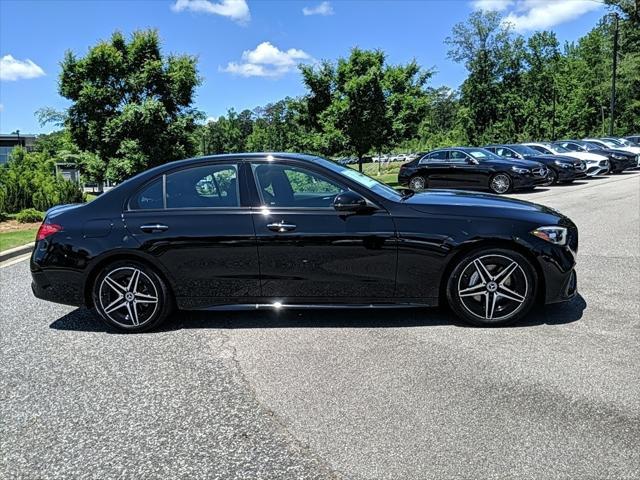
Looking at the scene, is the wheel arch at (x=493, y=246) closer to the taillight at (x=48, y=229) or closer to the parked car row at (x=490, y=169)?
the taillight at (x=48, y=229)

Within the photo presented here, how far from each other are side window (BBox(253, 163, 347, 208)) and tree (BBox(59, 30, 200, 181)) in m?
17.0

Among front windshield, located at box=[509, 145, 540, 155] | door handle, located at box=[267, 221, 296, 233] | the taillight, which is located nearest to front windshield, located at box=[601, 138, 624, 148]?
front windshield, located at box=[509, 145, 540, 155]

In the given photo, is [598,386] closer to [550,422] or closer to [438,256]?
[550,422]

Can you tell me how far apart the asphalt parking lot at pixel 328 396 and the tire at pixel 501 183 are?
11.6 m

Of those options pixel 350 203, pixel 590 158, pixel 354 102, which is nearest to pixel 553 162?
pixel 590 158

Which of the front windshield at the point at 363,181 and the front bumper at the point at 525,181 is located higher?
the front windshield at the point at 363,181

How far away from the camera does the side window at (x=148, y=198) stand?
4902 millimetres

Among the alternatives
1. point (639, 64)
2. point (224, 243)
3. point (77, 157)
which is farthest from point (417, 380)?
point (639, 64)

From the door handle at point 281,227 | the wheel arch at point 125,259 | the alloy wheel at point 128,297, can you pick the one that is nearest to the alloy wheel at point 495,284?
the door handle at point 281,227

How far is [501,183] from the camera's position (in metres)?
16.4

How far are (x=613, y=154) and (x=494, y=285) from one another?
21535 millimetres

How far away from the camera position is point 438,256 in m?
4.55

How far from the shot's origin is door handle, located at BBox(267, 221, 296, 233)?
4.64m

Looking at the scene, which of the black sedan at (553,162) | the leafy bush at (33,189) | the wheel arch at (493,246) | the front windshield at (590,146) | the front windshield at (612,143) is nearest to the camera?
the wheel arch at (493,246)
